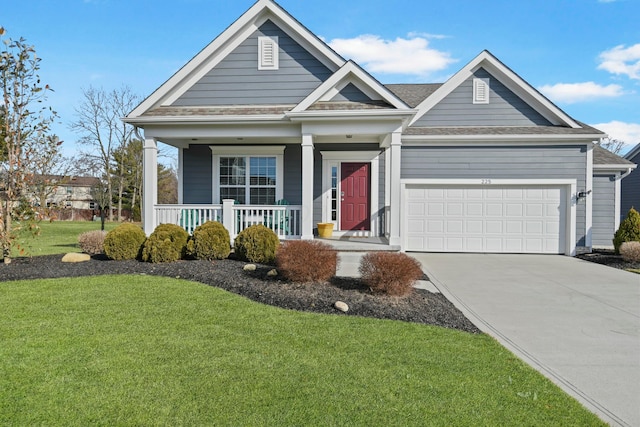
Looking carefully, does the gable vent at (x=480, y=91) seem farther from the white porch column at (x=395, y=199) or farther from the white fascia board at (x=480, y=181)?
the white porch column at (x=395, y=199)

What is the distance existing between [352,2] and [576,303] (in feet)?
30.9

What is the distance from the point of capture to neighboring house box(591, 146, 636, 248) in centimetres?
1384

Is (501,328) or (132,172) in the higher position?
(132,172)

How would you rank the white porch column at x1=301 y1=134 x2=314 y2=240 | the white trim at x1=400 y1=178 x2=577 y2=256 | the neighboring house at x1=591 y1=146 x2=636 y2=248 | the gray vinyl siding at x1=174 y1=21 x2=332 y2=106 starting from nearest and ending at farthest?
the white porch column at x1=301 y1=134 x2=314 y2=240
the gray vinyl siding at x1=174 y1=21 x2=332 y2=106
the white trim at x1=400 y1=178 x2=577 y2=256
the neighboring house at x1=591 y1=146 x2=636 y2=248

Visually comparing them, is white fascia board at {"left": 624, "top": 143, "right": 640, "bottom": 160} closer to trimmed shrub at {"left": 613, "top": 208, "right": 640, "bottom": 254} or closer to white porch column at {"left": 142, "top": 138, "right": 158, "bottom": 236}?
trimmed shrub at {"left": 613, "top": 208, "right": 640, "bottom": 254}

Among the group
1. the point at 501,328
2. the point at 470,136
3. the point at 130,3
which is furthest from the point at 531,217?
the point at 130,3

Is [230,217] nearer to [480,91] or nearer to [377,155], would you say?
[377,155]

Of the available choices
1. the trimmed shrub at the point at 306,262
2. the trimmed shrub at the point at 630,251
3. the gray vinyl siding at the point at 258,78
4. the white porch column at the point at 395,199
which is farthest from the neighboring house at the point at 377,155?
the trimmed shrub at the point at 306,262

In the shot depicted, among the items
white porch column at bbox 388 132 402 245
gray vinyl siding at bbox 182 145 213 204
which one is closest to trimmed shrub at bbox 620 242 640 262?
white porch column at bbox 388 132 402 245

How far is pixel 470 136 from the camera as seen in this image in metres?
12.1

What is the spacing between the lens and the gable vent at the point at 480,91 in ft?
41.8

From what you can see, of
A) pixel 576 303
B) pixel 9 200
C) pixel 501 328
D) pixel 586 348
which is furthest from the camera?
pixel 9 200

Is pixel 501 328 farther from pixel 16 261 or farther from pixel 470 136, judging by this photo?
pixel 16 261

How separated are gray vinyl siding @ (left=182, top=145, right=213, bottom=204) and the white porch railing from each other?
1832mm
